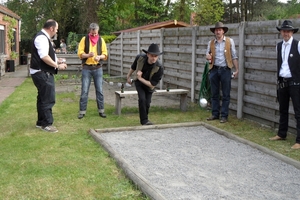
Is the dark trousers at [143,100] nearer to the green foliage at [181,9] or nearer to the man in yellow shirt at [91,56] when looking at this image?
the man in yellow shirt at [91,56]

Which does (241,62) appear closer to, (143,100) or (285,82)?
(285,82)

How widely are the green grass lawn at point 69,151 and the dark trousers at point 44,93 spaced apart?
0.84ft

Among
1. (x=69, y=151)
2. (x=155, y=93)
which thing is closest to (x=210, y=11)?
(x=155, y=93)

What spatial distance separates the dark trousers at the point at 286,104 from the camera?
643 centimetres

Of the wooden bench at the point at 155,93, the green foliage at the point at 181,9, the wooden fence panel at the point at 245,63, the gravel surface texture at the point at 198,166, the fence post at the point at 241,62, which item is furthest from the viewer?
the green foliage at the point at 181,9

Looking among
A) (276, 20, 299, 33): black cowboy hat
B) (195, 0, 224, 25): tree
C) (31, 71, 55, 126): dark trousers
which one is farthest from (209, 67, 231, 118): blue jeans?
(195, 0, 224, 25): tree

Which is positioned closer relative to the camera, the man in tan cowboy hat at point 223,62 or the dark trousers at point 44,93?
the dark trousers at point 44,93

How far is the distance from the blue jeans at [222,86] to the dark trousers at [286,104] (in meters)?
1.64

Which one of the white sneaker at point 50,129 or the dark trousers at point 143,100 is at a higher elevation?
the dark trousers at point 143,100

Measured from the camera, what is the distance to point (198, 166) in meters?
5.48

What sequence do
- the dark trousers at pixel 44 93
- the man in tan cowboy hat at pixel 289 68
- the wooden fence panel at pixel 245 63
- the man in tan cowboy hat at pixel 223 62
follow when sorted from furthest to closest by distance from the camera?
the man in tan cowboy hat at pixel 223 62, the wooden fence panel at pixel 245 63, the dark trousers at pixel 44 93, the man in tan cowboy hat at pixel 289 68

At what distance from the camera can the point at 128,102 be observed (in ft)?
36.2

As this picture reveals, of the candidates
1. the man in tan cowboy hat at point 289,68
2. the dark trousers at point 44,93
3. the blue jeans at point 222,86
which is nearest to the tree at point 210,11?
the blue jeans at point 222,86

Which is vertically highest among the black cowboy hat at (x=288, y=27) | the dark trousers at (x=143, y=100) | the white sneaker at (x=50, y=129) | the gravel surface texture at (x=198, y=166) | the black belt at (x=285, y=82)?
the black cowboy hat at (x=288, y=27)
